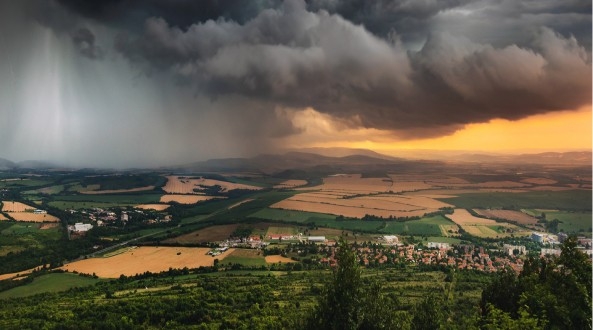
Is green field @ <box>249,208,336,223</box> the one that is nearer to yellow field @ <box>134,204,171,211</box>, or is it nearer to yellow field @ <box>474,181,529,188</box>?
yellow field @ <box>134,204,171,211</box>

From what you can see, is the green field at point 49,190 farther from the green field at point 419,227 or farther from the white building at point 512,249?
the white building at point 512,249

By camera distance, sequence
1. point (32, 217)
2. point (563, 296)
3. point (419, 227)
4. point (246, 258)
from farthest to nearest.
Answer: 1. point (32, 217)
2. point (419, 227)
3. point (246, 258)
4. point (563, 296)

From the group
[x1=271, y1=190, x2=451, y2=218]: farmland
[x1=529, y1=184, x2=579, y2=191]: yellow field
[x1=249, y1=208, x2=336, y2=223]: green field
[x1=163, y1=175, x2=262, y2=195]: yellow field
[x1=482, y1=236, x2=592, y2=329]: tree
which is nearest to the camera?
[x1=482, y1=236, x2=592, y2=329]: tree

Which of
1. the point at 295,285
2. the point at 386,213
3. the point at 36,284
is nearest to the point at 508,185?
the point at 386,213

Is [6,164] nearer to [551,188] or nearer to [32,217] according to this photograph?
[32,217]

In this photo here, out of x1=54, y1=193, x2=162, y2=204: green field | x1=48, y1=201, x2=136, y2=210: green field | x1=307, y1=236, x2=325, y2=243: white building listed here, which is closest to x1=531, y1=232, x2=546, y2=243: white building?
x1=307, y1=236, x2=325, y2=243: white building

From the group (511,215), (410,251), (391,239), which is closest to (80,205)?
(391,239)
